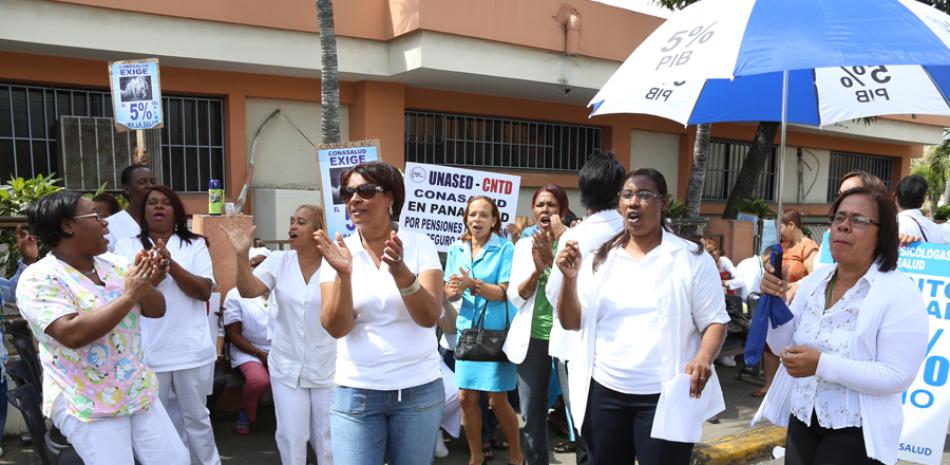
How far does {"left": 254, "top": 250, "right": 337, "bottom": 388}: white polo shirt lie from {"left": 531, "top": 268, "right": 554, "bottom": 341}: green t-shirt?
1.23 metres

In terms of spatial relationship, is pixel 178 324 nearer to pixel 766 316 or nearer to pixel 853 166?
pixel 766 316

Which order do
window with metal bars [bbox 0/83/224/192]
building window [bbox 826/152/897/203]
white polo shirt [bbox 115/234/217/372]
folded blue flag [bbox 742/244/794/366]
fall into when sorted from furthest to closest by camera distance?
building window [bbox 826/152/897/203], window with metal bars [bbox 0/83/224/192], white polo shirt [bbox 115/234/217/372], folded blue flag [bbox 742/244/794/366]

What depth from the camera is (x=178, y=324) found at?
374cm

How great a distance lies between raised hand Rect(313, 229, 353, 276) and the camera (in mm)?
2445

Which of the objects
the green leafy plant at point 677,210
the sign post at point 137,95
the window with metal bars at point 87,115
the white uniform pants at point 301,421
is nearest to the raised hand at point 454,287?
the white uniform pants at point 301,421

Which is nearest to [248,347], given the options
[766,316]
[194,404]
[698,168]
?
[194,404]

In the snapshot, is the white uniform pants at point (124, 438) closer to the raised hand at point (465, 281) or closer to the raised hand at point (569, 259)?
the raised hand at point (465, 281)

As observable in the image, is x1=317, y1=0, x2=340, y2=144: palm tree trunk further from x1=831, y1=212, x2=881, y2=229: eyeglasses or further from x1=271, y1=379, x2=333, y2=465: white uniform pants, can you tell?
x1=831, y1=212, x2=881, y2=229: eyeglasses

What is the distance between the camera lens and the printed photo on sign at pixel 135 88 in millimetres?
5551

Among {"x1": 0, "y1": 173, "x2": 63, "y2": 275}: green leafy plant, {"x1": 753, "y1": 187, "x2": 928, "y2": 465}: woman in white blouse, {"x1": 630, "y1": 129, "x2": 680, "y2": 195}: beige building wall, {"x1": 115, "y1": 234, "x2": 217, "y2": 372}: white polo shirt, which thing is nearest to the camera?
{"x1": 753, "y1": 187, "x2": 928, "y2": 465}: woman in white blouse

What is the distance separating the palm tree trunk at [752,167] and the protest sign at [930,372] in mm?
10194

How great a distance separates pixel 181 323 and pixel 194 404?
1.66 feet

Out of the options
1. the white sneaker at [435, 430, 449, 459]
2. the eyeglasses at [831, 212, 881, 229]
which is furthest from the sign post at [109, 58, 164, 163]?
the eyeglasses at [831, 212, 881, 229]

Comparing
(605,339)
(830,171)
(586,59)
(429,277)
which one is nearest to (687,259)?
(605,339)
